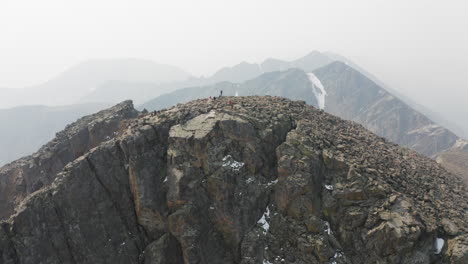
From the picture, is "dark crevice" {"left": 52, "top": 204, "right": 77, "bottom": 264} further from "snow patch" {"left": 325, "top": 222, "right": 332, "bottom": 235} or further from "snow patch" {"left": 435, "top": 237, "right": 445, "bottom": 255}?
"snow patch" {"left": 435, "top": 237, "right": 445, "bottom": 255}

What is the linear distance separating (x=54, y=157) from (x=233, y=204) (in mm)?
43777

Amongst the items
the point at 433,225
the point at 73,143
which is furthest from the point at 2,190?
the point at 433,225

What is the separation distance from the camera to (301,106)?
164 ft

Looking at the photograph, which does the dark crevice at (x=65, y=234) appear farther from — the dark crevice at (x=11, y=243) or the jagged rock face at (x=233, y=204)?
the dark crevice at (x=11, y=243)

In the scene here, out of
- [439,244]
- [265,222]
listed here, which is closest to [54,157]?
[265,222]

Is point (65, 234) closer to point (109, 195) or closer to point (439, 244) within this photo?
point (109, 195)

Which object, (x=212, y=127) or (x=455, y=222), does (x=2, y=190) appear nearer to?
(x=212, y=127)

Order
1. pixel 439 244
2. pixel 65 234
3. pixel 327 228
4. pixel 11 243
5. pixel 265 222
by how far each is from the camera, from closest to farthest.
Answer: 1. pixel 439 244
2. pixel 327 228
3. pixel 11 243
4. pixel 65 234
5. pixel 265 222

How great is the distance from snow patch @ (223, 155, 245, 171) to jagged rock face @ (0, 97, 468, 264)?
0.60ft

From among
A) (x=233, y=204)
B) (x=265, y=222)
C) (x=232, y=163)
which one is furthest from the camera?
(x=232, y=163)

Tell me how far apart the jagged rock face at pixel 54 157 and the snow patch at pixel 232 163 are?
26.3 meters

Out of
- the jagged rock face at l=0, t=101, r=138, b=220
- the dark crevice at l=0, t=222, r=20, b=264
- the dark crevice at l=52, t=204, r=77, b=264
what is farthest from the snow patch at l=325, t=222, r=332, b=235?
the jagged rock face at l=0, t=101, r=138, b=220

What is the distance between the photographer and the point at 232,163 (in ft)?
117

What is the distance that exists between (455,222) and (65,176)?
149ft
